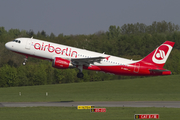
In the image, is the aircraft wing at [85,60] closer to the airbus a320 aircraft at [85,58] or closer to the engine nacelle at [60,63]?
the airbus a320 aircraft at [85,58]

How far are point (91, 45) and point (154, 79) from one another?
42334mm

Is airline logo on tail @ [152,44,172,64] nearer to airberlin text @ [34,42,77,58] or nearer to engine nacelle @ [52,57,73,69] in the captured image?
airberlin text @ [34,42,77,58]

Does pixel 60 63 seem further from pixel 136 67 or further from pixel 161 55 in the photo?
pixel 161 55

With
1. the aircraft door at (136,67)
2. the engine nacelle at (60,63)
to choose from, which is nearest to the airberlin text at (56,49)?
the engine nacelle at (60,63)

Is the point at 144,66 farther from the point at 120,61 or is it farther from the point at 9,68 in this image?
the point at 9,68

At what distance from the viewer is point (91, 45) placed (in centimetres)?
16500

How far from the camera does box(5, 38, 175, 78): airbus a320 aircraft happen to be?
50.8m

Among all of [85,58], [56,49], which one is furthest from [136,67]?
[56,49]

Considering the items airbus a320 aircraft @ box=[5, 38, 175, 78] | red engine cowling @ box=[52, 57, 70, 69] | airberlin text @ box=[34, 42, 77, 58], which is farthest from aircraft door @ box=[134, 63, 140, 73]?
red engine cowling @ box=[52, 57, 70, 69]

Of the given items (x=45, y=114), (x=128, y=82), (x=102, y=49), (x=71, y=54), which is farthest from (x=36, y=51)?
(x=102, y=49)

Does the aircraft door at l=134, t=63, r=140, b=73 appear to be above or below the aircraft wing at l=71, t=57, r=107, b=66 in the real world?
below

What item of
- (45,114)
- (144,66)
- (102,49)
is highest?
(102,49)

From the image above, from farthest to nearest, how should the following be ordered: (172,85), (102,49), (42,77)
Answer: (102,49) < (42,77) < (172,85)

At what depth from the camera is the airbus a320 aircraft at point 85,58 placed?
50.8m
